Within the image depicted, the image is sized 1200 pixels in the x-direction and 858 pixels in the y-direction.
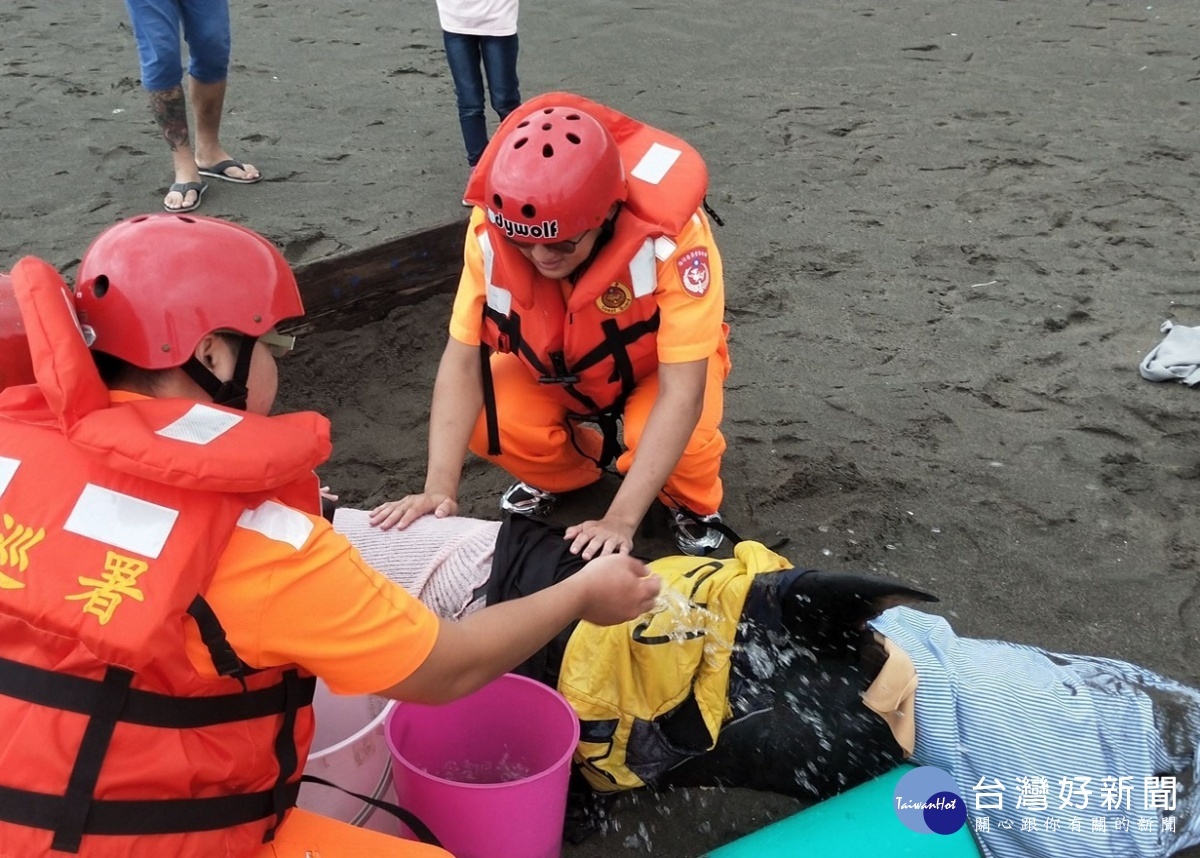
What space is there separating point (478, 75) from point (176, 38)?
56.3 inches

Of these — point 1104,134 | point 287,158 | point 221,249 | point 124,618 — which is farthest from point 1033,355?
point 287,158

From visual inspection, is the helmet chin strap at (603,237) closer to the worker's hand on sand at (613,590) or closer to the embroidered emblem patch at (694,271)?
the embroidered emblem patch at (694,271)

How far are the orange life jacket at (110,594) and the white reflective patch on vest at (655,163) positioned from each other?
147 cm

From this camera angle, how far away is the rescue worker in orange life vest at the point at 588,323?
252cm

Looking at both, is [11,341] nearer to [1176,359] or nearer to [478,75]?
[1176,359]

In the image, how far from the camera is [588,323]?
9.32 feet

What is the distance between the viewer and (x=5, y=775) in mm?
1489

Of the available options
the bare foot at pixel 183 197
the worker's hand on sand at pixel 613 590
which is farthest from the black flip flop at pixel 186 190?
the worker's hand on sand at pixel 613 590

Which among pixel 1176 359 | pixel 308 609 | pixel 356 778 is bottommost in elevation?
pixel 1176 359

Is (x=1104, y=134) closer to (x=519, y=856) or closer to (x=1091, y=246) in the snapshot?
(x=1091, y=246)

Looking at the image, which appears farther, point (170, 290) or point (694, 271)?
point (694, 271)

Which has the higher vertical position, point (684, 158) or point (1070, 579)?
point (684, 158)

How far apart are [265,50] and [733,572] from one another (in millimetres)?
7006

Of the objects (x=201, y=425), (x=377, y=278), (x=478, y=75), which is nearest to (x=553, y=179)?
(x=201, y=425)
